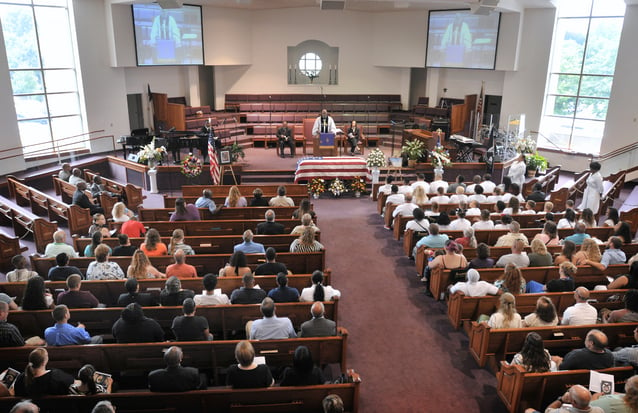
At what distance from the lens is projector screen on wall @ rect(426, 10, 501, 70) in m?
15.8

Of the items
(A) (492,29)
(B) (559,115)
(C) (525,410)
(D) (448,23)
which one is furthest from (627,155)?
(C) (525,410)

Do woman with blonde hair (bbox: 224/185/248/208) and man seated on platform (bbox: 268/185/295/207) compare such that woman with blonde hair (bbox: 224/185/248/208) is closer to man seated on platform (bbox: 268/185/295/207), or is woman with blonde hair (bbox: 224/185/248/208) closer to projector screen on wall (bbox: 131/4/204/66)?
man seated on platform (bbox: 268/185/295/207)

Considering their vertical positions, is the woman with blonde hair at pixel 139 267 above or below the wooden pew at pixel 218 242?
above

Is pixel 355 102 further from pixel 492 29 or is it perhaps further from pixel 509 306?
pixel 509 306

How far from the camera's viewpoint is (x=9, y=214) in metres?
9.40

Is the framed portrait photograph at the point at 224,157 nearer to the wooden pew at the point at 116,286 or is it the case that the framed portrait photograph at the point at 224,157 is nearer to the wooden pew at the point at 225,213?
the wooden pew at the point at 225,213

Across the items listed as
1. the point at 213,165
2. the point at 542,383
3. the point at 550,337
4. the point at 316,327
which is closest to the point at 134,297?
the point at 316,327

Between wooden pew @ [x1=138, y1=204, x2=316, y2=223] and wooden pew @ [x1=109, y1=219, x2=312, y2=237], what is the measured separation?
1.64 ft

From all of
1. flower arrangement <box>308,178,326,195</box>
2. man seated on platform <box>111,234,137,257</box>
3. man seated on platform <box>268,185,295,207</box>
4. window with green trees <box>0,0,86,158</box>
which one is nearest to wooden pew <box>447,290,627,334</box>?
man seated on platform <box>268,185,295,207</box>

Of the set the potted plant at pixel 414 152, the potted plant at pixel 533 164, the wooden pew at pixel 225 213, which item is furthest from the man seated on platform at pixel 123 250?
the potted plant at pixel 533 164

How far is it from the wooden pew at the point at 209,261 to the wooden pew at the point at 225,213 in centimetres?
192

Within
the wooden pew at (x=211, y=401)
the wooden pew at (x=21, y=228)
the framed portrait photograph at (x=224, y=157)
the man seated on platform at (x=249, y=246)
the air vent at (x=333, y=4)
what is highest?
the air vent at (x=333, y=4)

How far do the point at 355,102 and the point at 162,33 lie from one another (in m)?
7.62

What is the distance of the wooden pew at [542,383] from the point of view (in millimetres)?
4055
